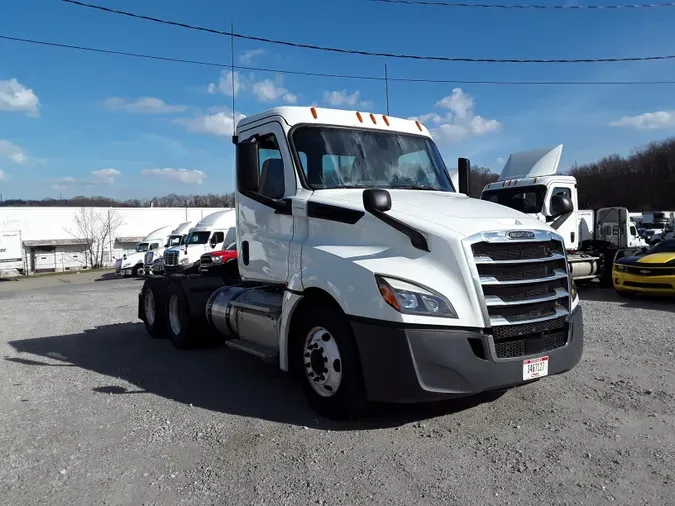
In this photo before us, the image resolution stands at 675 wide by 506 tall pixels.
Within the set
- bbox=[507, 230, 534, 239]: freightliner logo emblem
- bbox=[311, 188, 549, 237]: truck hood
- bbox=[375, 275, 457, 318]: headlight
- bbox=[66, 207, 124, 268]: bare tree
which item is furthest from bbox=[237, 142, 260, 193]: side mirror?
bbox=[66, 207, 124, 268]: bare tree

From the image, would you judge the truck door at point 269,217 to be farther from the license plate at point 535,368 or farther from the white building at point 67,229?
the white building at point 67,229

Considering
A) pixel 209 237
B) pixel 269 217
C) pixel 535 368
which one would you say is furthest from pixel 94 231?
pixel 535 368

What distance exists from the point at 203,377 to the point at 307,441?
97.8 inches

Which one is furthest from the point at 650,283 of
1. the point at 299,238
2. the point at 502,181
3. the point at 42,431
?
the point at 42,431

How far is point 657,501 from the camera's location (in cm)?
329

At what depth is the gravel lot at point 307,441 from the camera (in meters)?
3.52

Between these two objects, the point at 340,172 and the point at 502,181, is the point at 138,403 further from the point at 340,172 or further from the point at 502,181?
the point at 502,181

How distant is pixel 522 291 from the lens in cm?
445

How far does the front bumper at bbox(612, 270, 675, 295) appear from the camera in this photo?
11.9 m

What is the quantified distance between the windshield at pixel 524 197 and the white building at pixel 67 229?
32.3m

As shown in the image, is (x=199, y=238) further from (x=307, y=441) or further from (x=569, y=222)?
(x=307, y=441)

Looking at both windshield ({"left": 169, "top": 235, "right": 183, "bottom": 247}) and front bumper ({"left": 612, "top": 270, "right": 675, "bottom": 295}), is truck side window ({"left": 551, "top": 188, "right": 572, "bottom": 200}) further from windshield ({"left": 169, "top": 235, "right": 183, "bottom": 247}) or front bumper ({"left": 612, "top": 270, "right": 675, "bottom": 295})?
windshield ({"left": 169, "top": 235, "right": 183, "bottom": 247})

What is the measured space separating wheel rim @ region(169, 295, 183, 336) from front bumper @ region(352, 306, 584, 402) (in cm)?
449

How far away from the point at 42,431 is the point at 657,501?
4661 millimetres
